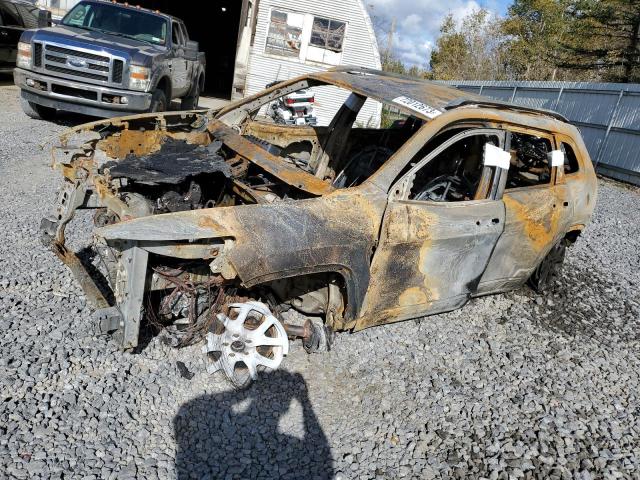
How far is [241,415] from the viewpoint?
9.75ft

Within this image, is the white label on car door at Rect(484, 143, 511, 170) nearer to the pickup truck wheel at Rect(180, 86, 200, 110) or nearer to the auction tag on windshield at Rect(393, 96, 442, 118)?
the auction tag on windshield at Rect(393, 96, 442, 118)

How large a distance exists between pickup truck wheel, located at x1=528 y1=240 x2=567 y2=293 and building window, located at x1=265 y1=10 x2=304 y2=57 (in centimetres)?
1179

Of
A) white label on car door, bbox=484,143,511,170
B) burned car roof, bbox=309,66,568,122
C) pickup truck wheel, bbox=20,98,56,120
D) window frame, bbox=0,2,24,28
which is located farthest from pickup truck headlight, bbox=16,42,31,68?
white label on car door, bbox=484,143,511,170

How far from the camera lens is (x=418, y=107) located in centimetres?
368

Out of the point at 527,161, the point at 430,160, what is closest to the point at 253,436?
the point at 430,160

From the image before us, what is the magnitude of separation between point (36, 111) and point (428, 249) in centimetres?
836

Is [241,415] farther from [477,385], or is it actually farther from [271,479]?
[477,385]

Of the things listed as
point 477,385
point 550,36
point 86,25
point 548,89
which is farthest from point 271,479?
point 550,36

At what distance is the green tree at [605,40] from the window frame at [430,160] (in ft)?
75.9

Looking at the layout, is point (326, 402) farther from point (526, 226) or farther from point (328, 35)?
point (328, 35)

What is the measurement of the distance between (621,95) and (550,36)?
2033cm

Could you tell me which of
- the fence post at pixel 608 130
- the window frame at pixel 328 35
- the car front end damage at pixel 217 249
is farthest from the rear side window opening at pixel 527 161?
the window frame at pixel 328 35

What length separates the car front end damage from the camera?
2789mm

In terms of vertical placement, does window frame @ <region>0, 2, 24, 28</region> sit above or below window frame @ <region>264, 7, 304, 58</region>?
below
